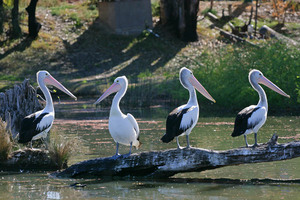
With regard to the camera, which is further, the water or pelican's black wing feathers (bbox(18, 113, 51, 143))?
pelican's black wing feathers (bbox(18, 113, 51, 143))

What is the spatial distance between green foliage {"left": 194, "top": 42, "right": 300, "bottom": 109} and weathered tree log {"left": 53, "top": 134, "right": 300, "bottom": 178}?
936 cm

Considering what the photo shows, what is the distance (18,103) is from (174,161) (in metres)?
4.02

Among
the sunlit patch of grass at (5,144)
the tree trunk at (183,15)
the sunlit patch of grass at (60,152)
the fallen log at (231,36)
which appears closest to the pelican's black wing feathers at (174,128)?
the sunlit patch of grass at (60,152)

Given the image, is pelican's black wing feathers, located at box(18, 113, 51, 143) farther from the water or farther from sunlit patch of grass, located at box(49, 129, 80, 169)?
the water

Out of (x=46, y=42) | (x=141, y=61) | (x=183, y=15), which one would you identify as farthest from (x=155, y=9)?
(x=46, y=42)

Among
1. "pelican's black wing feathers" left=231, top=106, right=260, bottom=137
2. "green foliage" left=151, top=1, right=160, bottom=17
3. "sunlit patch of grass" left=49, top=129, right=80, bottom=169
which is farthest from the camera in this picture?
"green foliage" left=151, top=1, right=160, bottom=17

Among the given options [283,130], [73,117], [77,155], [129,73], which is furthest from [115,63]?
[77,155]

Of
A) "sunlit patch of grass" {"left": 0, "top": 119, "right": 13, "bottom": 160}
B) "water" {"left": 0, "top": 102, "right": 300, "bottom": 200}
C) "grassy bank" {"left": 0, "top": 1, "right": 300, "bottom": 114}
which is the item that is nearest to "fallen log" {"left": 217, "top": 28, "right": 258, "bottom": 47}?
"grassy bank" {"left": 0, "top": 1, "right": 300, "bottom": 114}

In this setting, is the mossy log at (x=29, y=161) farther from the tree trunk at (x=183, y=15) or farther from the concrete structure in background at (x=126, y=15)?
the tree trunk at (x=183, y=15)

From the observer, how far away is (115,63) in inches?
1150

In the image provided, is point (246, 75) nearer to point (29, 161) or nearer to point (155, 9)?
point (29, 161)

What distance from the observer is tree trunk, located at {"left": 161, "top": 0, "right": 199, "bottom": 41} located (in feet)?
108

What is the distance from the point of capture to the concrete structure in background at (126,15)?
106 feet

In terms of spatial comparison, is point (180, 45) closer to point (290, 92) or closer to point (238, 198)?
point (290, 92)
